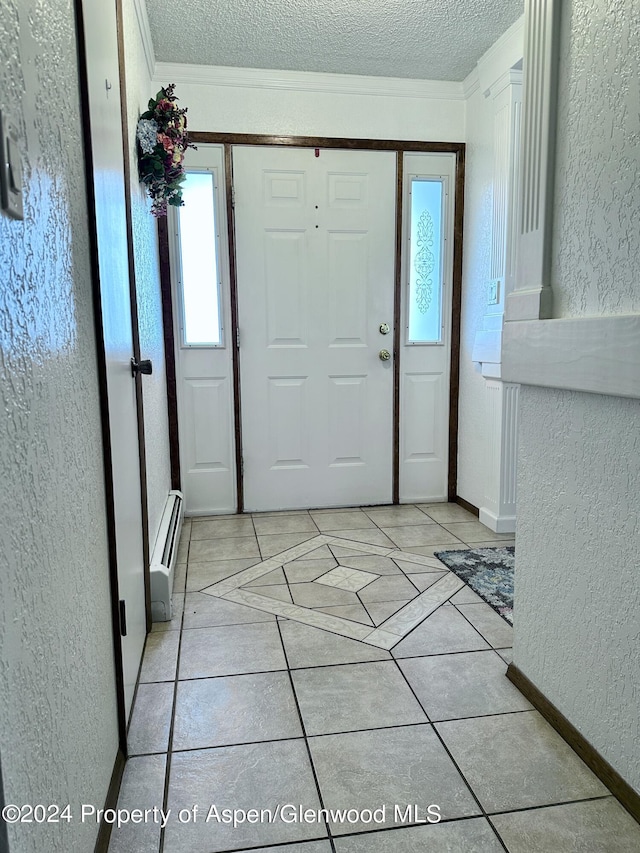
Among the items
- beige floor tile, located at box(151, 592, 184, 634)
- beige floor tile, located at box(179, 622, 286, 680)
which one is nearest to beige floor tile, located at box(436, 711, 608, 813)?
beige floor tile, located at box(179, 622, 286, 680)

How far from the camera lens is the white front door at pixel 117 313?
1297mm

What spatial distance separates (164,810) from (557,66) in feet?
6.34

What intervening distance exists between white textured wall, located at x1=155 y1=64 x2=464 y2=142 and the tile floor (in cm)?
237

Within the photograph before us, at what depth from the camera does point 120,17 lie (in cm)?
177

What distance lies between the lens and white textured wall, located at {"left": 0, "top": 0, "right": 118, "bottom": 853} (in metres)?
0.70

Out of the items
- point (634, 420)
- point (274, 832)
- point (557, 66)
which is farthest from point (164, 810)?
point (557, 66)

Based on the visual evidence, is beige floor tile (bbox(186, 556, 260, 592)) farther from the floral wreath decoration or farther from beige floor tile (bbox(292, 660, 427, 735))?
the floral wreath decoration

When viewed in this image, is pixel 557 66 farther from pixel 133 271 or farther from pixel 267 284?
pixel 267 284

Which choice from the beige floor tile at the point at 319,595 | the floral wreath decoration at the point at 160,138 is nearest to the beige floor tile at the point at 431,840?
the beige floor tile at the point at 319,595

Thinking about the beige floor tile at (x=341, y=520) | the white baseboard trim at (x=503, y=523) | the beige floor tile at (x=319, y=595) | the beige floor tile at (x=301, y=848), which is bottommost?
the beige floor tile at (x=301, y=848)

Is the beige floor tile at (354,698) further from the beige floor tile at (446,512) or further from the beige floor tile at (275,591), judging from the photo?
the beige floor tile at (446,512)

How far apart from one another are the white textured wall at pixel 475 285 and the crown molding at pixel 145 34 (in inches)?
67.0

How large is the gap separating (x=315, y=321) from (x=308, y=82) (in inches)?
50.2

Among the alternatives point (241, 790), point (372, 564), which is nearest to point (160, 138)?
point (372, 564)
